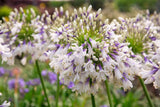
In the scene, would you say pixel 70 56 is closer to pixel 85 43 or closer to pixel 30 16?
pixel 85 43

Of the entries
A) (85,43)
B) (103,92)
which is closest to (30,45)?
(85,43)

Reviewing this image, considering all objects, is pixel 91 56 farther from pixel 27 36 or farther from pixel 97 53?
pixel 27 36

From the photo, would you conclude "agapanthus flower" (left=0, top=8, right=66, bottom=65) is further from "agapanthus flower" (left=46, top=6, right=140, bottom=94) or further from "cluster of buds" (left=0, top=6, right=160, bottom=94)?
"agapanthus flower" (left=46, top=6, right=140, bottom=94)

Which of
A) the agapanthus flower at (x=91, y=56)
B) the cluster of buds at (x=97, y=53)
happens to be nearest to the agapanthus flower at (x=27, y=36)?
the cluster of buds at (x=97, y=53)

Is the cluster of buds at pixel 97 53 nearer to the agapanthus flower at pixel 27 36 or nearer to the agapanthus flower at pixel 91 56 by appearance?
the agapanthus flower at pixel 91 56

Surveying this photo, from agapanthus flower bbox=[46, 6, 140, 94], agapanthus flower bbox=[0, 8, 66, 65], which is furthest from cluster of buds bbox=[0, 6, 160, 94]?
agapanthus flower bbox=[0, 8, 66, 65]

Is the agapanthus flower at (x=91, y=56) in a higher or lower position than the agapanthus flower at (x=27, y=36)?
lower

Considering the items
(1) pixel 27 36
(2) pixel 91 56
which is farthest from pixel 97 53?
(1) pixel 27 36

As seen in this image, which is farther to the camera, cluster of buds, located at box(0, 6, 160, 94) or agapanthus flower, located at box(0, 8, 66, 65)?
agapanthus flower, located at box(0, 8, 66, 65)
